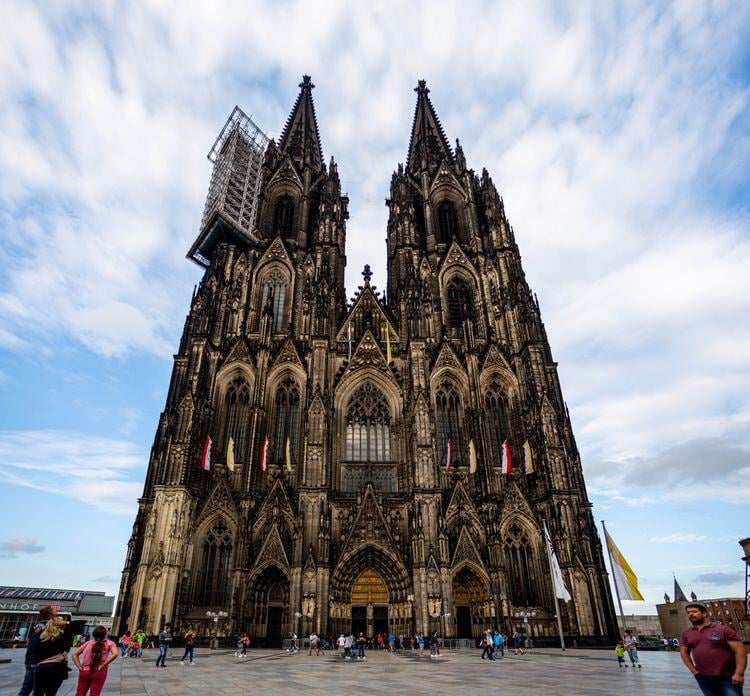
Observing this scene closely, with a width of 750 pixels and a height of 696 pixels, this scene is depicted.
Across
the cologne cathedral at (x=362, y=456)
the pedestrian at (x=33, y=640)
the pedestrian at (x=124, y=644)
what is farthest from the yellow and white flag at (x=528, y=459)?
the pedestrian at (x=33, y=640)

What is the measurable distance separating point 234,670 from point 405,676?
494 centimetres

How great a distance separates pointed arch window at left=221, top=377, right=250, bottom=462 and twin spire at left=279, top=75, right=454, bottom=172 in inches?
966

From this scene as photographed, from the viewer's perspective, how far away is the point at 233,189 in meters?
44.5

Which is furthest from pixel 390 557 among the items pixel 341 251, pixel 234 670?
pixel 341 251

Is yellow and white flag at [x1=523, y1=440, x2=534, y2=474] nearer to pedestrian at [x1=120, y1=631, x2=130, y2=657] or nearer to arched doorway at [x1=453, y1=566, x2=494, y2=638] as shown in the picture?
arched doorway at [x1=453, y1=566, x2=494, y2=638]

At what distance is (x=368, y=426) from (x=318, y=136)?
119ft

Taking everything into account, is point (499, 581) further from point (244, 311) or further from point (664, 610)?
point (244, 311)

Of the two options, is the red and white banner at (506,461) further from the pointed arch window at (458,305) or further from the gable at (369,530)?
the pointed arch window at (458,305)

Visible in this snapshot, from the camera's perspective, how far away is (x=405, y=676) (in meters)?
12.3

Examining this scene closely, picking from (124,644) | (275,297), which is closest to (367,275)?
(275,297)

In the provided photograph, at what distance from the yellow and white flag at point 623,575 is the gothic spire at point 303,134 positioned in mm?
40447

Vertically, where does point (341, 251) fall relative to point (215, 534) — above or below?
above

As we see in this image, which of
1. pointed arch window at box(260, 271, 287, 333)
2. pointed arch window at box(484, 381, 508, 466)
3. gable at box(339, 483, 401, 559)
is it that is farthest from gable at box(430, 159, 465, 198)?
gable at box(339, 483, 401, 559)

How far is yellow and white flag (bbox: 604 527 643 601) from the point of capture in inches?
780
